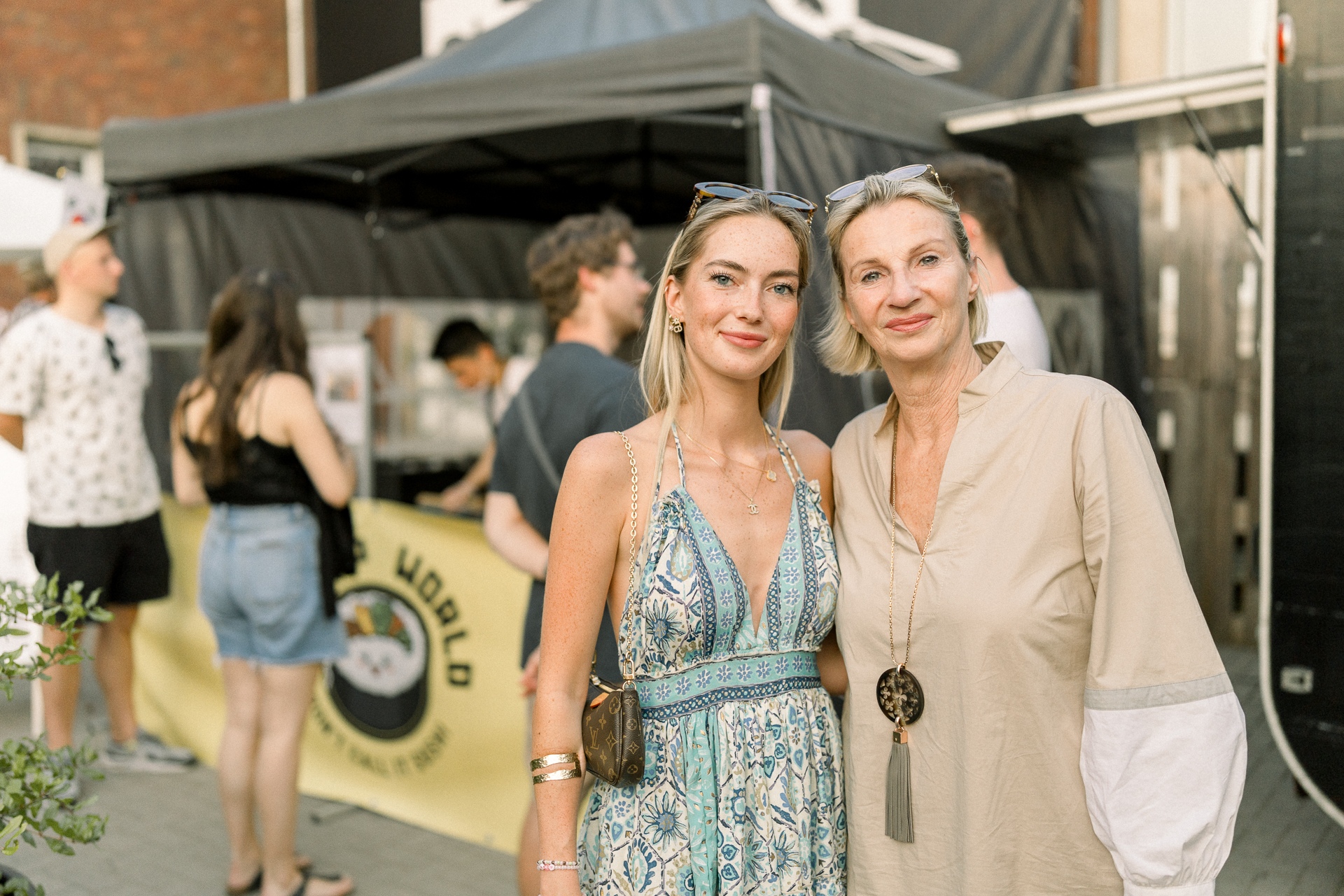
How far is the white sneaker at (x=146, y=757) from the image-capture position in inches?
187

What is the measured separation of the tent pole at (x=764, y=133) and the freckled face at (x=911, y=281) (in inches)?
70.9

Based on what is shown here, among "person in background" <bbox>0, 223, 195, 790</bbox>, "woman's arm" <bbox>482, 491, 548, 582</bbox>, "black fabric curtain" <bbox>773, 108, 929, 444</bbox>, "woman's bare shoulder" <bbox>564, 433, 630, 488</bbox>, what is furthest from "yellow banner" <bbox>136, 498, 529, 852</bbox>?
"woman's bare shoulder" <bbox>564, 433, 630, 488</bbox>

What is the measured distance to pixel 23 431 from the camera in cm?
453

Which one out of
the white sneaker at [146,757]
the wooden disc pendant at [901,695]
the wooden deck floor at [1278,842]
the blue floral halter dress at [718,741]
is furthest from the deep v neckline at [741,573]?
the white sneaker at [146,757]

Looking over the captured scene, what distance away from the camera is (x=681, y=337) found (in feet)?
6.33

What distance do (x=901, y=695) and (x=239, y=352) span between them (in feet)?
8.44

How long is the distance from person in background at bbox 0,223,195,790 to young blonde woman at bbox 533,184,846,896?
3.43 metres

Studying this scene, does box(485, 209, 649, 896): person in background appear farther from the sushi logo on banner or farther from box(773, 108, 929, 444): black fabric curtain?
the sushi logo on banner

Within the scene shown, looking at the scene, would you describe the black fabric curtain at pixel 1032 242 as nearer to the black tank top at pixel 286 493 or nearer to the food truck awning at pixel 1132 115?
the food truck awning at pixel 1132 115

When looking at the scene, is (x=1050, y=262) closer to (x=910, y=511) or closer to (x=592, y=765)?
(x=910, y=511)

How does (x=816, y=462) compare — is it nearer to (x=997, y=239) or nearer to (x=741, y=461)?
(x=741, y=461)

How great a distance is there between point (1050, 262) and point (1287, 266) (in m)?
2.57

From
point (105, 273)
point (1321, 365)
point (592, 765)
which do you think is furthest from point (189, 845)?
point (1321, 365)

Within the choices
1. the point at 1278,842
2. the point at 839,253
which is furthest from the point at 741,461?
the point at 1278,842
